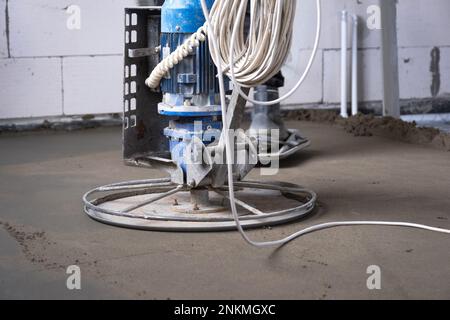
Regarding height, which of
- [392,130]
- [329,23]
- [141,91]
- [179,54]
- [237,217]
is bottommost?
[237,217]

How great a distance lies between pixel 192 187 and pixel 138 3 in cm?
265

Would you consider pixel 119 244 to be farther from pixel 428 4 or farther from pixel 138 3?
pixel 428 4

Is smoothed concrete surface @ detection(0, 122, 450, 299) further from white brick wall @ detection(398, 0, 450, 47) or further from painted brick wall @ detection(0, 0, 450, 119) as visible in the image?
white brick wall @ detection(398, 0, 450, 47)

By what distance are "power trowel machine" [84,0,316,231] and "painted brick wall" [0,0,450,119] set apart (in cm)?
217

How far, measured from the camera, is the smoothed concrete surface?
2.11 metres

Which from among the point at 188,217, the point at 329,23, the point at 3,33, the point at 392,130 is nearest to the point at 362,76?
the point at 329,23

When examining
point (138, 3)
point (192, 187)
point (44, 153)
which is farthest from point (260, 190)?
point (138, 3)

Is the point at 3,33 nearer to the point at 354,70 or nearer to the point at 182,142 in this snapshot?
the point at 354,70

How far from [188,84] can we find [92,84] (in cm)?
265

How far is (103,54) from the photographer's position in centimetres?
532

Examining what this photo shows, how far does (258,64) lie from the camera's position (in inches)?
101

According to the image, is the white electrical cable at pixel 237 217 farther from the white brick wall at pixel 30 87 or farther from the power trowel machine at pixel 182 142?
the white brick wall at pixel 30 87

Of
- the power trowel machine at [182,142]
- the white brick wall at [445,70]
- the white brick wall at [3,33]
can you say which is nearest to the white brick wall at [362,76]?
the white brick wall at [445,70]
